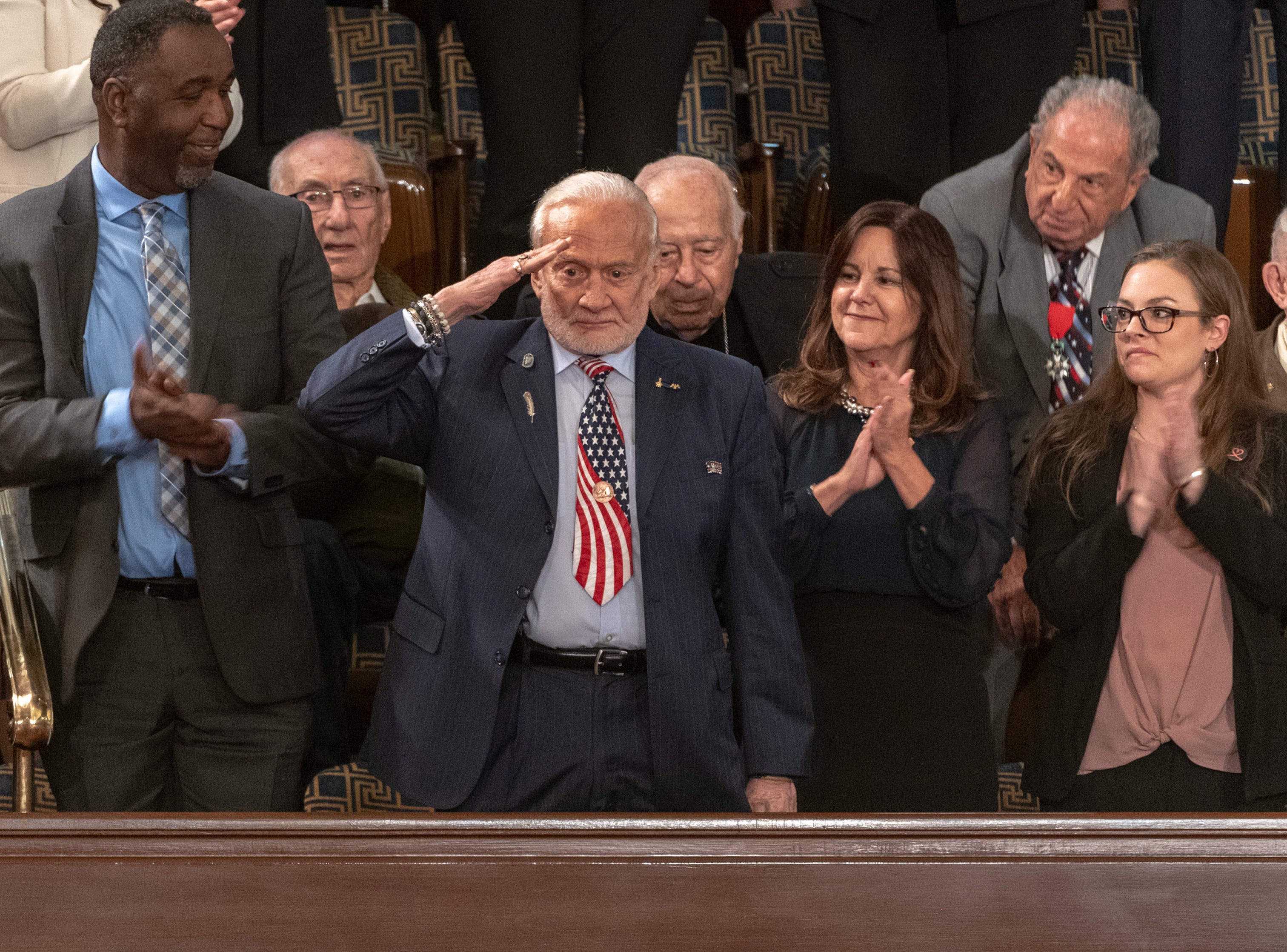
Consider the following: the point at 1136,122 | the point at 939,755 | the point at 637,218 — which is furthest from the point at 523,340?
the point at 1136,122

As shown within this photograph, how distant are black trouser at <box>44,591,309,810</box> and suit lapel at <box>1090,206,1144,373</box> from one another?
163cm

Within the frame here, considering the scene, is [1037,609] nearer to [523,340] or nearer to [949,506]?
[949,506]

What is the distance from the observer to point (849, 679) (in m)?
2.14

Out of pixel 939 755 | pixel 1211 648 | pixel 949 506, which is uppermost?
pixel 949 506

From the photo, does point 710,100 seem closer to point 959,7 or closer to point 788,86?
point 788,86

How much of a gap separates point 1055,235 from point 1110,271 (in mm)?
124

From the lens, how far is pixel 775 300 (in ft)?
8.97

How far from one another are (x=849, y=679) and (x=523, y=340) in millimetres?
697

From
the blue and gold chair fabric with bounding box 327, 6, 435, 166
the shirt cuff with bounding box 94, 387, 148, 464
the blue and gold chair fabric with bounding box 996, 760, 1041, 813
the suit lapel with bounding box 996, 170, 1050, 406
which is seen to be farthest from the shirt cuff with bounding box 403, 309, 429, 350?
the blue and gold chair fabric with bounding box 327, 6, 435, 166

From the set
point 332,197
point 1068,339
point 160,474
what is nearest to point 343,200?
point 332,197

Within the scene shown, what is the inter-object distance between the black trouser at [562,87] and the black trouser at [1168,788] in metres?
1.52

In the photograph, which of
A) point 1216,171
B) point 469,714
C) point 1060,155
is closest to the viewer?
point 469,714

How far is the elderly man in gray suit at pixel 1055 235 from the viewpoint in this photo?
2.63m

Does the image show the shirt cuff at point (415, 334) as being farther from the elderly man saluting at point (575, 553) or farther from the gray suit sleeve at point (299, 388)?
the gray suit sleeve at point (299, 388)
